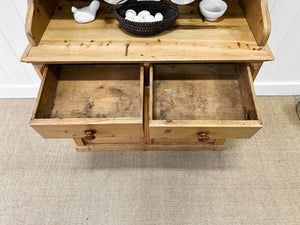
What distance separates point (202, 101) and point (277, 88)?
84 cm

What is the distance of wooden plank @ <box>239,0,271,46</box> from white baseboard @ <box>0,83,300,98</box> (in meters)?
→ 0.69

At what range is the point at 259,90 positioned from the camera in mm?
1453

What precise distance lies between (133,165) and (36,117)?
62 cm

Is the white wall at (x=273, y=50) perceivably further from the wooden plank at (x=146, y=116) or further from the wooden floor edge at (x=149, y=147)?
the wooden plank at (x=146, y=116)

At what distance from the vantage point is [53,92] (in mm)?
896

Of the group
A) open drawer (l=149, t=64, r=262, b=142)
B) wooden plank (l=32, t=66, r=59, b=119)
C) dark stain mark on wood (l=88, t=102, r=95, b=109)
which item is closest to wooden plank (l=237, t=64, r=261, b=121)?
open drawer (l=149, t=64, r=262, b=142)

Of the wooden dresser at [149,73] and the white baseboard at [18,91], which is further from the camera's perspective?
the white baseboard at [18,91]

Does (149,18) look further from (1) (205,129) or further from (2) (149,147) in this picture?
(2) (149,147)

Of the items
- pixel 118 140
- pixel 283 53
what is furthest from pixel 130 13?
pixel 283 53

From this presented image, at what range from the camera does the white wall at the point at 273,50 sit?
1005 millimetres

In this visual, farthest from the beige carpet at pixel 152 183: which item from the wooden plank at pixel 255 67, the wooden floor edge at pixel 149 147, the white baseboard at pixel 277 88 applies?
the wooden plank at pixel 255 67

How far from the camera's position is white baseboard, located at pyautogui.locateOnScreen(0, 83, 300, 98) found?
141 centimetres

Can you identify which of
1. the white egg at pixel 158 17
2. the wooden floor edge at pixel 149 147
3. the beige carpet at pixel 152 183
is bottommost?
the beige carpet at pixel 152 183

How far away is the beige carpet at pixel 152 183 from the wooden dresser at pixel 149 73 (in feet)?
1.35
